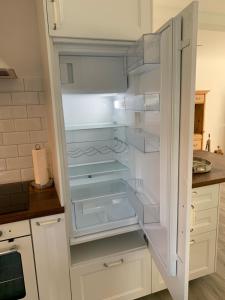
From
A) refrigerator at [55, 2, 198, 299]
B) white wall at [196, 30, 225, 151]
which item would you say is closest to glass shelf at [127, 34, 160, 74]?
refrigerator at [55, 2, 198, 299]

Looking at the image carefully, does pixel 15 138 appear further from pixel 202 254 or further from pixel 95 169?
pixel 202 254

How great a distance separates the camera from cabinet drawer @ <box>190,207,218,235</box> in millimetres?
1494

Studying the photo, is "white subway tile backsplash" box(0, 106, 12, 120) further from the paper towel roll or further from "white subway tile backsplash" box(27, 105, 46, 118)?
the paper towel roll

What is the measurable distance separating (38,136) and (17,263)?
2.80 feet

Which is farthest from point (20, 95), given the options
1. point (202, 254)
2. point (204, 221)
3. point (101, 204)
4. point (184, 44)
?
point (202, 254)

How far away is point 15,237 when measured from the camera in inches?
44.8

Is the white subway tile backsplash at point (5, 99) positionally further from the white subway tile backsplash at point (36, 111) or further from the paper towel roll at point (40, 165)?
the paper towel roll at point (40, 165)

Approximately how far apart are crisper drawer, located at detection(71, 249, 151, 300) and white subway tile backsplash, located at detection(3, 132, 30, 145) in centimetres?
93

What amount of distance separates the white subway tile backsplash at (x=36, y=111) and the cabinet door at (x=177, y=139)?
1.03 metres

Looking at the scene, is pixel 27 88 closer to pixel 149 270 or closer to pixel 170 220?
pixel 170 220

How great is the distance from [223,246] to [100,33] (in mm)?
2179

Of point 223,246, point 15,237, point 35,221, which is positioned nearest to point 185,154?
point 35,221

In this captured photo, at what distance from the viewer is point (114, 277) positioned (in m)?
1.38

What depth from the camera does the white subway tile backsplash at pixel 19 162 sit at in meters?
1.59
